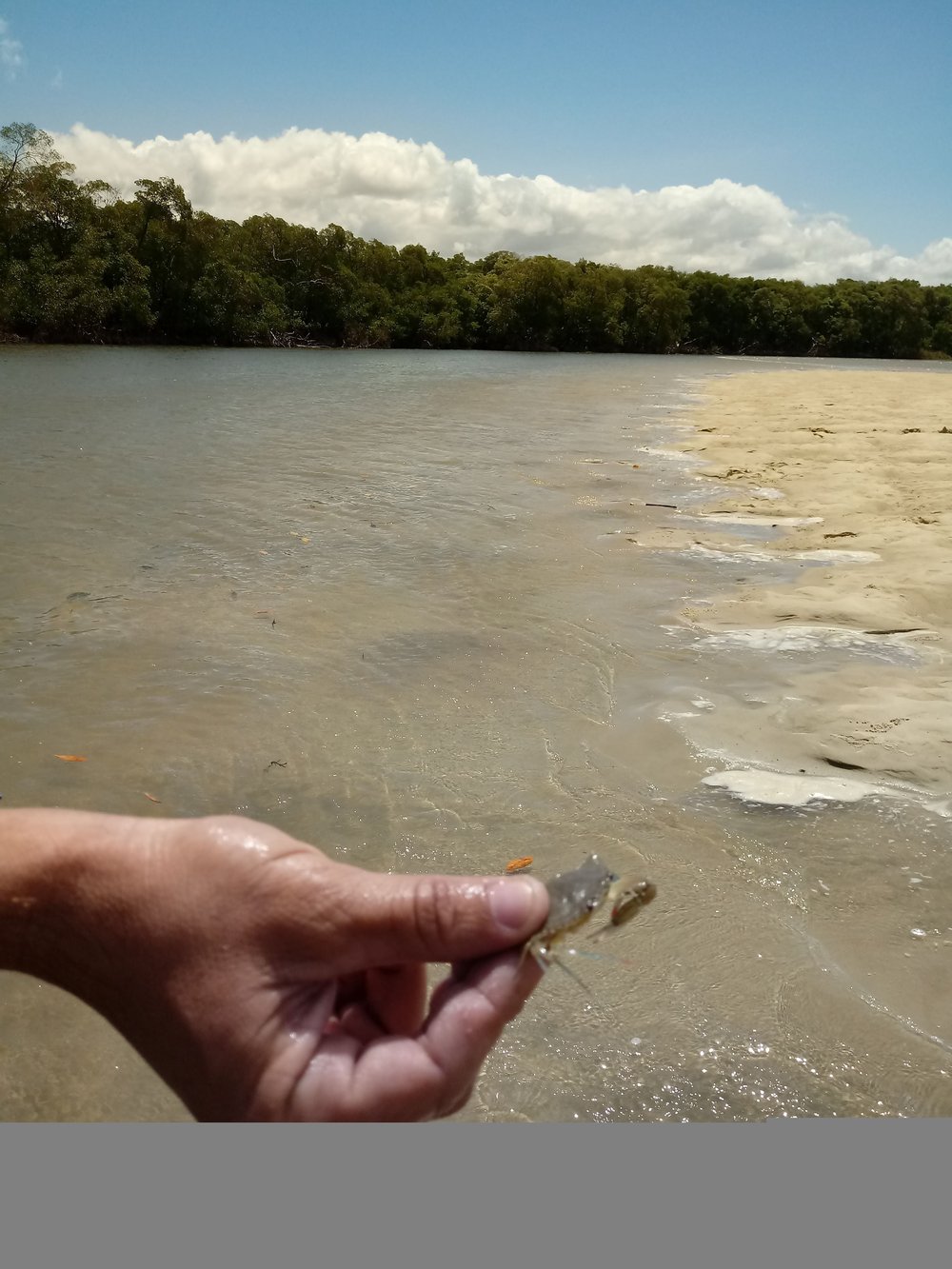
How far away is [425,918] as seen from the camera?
1286mm

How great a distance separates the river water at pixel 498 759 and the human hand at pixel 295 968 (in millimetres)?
820

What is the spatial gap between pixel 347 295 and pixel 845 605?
205ft

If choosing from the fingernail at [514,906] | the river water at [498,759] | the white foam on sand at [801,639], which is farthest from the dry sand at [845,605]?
the fingernail at [514,906]

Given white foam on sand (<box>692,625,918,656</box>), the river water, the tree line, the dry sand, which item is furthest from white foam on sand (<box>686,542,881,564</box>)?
the tree line

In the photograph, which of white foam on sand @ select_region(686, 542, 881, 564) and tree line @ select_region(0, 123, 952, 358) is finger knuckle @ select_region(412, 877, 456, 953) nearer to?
white foam on sand @ select_region(686, 542, 881, 564)

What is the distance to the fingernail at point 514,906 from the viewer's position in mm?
1294

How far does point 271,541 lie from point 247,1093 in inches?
233

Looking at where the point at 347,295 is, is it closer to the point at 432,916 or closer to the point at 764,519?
the point at 764,519

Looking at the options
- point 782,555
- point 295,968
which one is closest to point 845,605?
point 782,555

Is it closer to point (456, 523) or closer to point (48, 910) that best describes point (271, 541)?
point (456, 523)

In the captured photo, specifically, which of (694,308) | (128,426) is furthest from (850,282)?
(128,426)

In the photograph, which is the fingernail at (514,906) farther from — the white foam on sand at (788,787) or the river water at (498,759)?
the white foam on sand at (788,787)

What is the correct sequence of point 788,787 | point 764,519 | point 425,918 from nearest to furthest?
point 425,918, point 788,787, point 764,519

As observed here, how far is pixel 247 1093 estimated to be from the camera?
1288 mm
